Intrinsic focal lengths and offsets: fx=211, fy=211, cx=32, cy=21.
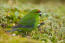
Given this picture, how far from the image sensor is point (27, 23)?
16.1 ft

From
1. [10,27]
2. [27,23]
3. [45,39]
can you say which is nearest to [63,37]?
[45,39]

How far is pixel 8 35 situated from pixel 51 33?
1.13m

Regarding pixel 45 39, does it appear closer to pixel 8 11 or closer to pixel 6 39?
pixel 6 39

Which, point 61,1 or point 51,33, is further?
point 61,1

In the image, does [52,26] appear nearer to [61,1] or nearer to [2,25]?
[2,25]

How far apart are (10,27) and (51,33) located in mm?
1015

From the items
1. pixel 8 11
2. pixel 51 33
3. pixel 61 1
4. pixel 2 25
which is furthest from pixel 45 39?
pixel 61 1

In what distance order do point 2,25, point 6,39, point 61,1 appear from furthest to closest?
point 61,1
point 2,25
point 6,39

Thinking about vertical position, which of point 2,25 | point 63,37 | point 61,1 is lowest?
point 63,37

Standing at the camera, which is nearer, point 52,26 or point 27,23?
point 27,23

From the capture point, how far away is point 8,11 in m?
6.20

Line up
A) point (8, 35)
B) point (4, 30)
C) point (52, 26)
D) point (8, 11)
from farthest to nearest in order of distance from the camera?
point (8, 11), point (52, 26), point (4, 30), point (8, 35)

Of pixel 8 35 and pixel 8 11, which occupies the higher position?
pixel 8 11

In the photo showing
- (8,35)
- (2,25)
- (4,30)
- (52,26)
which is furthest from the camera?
(52,26)
